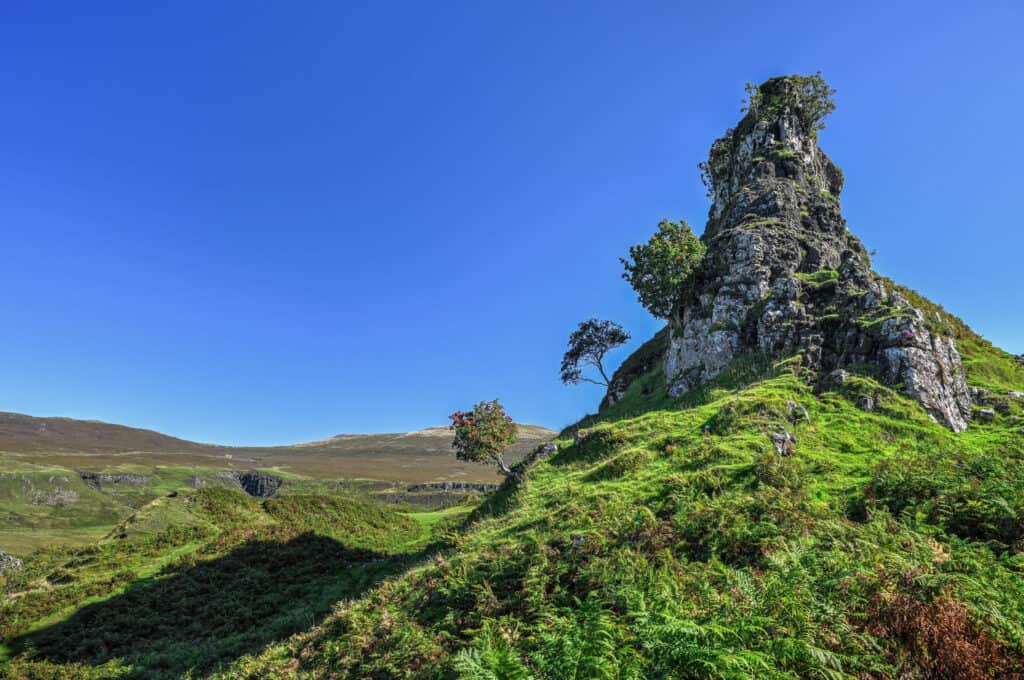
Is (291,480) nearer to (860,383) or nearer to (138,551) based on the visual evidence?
(138,551)

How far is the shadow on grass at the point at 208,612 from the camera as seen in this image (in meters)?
19.3

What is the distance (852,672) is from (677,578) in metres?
4.51

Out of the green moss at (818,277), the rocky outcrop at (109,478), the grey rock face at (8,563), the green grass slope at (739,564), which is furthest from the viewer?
the rocky outcrop at (109,478)

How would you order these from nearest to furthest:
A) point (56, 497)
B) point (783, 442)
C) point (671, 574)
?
point (671, 574), point (783, 442), point (56, 497)

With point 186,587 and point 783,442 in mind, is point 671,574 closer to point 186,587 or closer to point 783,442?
point 783,442

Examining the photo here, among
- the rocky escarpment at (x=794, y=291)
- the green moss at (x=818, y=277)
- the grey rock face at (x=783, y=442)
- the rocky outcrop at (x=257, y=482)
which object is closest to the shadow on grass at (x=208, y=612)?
the grey rock face at (x=783, y=442)

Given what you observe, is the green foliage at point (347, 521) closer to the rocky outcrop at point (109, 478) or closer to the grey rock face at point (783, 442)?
the grey rock face at point (783, 442)

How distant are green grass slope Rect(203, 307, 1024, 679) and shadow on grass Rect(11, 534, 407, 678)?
607 cm

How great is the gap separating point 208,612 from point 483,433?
24477 mm

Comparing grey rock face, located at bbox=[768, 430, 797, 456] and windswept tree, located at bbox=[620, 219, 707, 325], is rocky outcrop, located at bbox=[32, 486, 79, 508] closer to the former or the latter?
windswept tree, located at bbox=[620, 219, 707, 325]

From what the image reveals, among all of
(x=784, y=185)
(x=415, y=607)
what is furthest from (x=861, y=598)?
(x=784, y=185)

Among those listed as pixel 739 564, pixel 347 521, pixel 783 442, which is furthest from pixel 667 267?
pixel 347 521

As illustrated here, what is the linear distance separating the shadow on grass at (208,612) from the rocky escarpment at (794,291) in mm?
27253

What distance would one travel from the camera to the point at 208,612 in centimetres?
2417
